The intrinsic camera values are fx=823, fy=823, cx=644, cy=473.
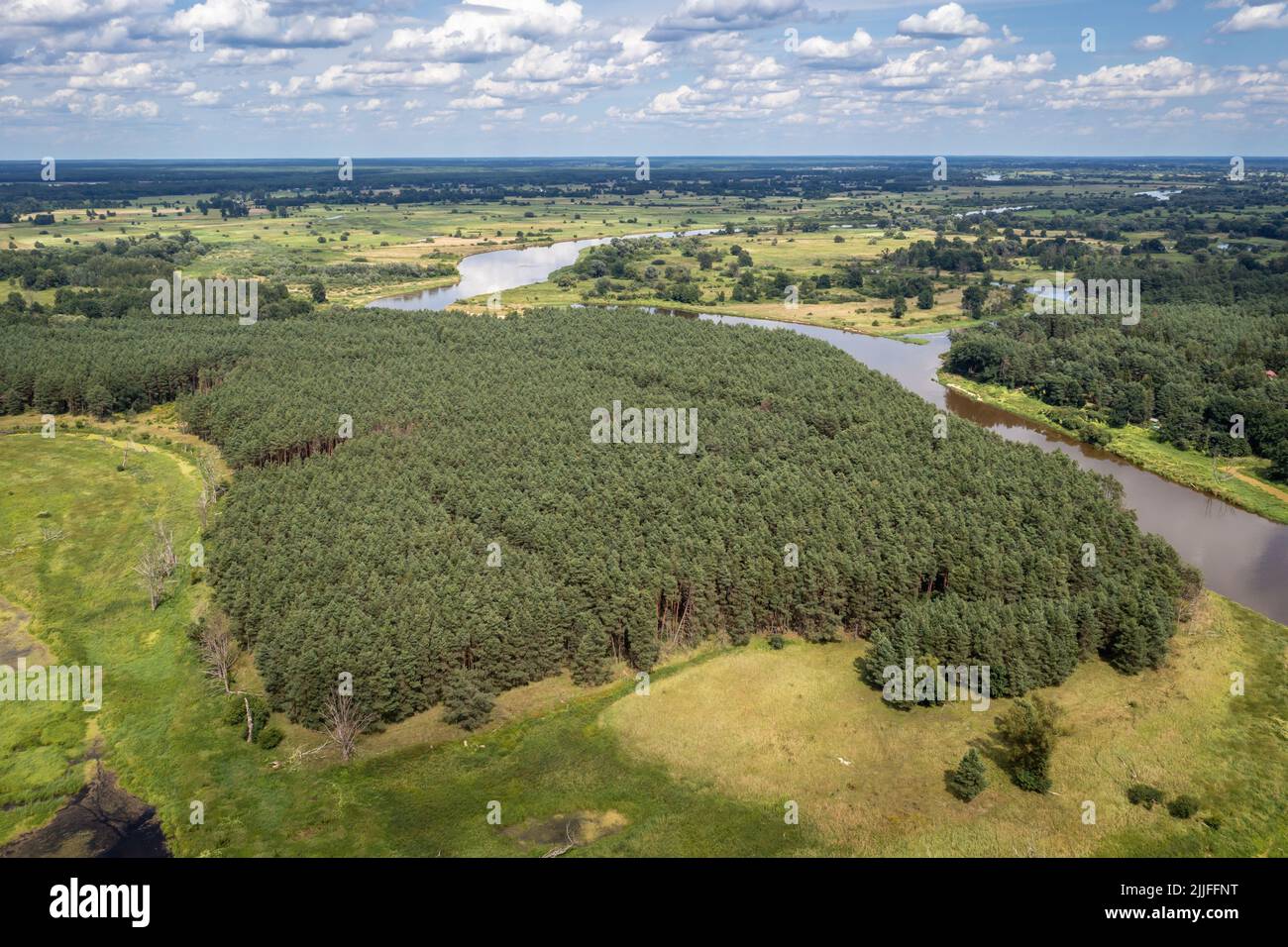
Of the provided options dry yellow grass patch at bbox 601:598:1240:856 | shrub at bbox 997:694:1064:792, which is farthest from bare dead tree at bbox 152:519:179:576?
shrub at bbox 997:694:1064:792

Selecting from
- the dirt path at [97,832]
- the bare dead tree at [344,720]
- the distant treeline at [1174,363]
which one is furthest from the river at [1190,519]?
the dirt path at [97,832]

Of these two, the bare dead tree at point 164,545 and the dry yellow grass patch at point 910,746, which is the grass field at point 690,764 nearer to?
the dry yellow grass patch at point 910,746

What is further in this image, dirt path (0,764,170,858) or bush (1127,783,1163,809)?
bush (1127,783,1163,809)

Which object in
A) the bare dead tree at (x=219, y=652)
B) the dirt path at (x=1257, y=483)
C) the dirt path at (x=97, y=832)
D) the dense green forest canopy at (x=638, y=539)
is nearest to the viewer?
the dirt path at (x=97, y=832)

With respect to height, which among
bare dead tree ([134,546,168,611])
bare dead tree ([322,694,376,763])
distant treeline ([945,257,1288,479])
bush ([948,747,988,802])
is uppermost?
distant treeline ([945,257,1288,479])

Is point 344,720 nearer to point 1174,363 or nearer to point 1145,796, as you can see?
point 1145,796

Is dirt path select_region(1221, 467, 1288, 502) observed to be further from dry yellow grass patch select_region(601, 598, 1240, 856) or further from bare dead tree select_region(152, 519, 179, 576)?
bare dead tree select_region(152, 519, 179, 576)
